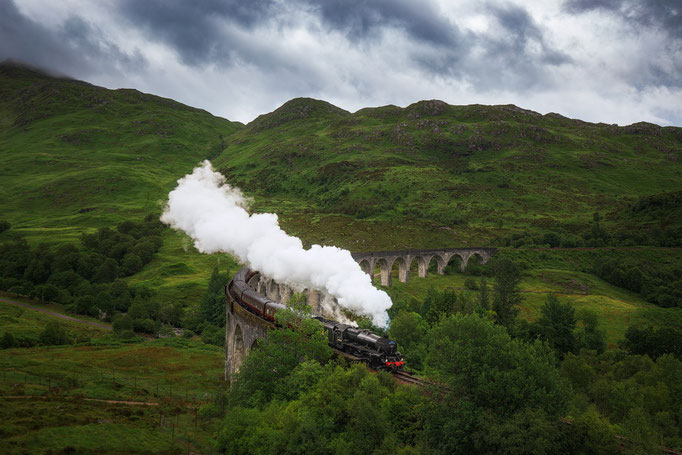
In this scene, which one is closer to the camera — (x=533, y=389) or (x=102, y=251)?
(x=533, y=389)

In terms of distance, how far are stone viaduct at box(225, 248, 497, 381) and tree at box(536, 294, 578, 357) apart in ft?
113

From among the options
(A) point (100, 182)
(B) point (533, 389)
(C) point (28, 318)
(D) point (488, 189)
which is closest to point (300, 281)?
(B) point (533, 389)

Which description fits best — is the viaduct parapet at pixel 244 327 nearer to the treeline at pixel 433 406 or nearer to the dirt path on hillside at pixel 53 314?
the treeline at pixel 433 406

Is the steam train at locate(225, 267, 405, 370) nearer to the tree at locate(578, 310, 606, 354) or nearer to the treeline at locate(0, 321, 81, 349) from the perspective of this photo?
the treeline at locate(0, 321, 81, 349)

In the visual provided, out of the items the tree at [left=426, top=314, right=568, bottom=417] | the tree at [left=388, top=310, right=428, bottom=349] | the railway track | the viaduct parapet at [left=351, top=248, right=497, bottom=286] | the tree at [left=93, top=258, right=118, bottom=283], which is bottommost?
the tree at [left=93, top=258, right=118, bottom=283]

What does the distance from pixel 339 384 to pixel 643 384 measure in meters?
37.3

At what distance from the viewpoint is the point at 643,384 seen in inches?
1697

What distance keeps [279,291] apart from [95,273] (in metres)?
69.0

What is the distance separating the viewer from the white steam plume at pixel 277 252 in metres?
37.8

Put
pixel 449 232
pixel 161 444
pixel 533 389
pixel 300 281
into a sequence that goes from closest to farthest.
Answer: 1. pixel 533 389
2. pixel 161 444
3. pixel 300 281
4. pixel 449 232

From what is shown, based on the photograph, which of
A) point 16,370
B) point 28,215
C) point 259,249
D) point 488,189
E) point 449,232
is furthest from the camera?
point 488,189

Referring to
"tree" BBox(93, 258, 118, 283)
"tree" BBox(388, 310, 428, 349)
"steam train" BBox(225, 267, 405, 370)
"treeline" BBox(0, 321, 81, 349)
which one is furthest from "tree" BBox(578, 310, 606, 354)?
"tree" BBox(93, 258, 118, 283)

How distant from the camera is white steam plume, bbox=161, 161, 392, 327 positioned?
124 ft

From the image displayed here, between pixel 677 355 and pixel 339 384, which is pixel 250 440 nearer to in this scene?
pixel 339 384
